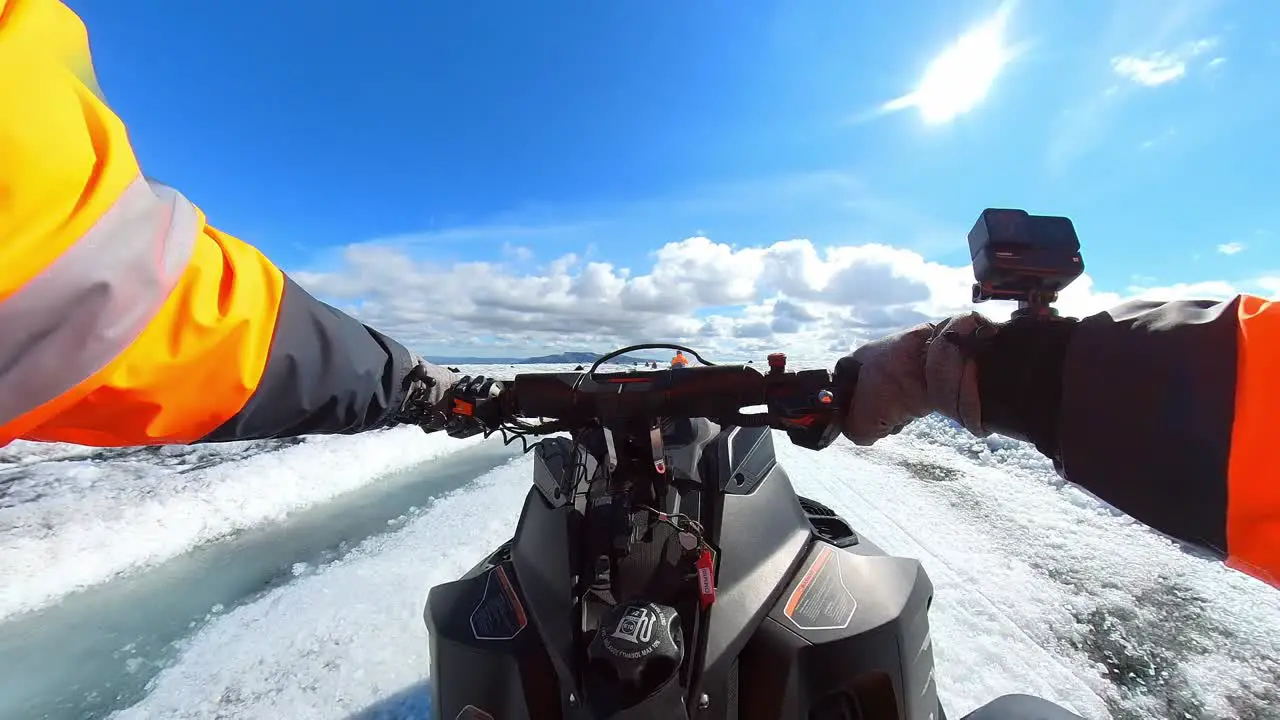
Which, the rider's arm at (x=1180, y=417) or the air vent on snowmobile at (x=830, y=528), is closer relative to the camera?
the rider's arm at (x=1180, y=417)

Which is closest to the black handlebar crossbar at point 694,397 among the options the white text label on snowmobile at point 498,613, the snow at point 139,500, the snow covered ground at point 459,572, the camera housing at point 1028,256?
the camera housing at point 1028,256

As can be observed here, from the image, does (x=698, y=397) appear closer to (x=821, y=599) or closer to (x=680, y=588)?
(x=680, y=588)

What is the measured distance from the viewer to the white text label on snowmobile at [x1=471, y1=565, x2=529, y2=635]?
1.46 meters

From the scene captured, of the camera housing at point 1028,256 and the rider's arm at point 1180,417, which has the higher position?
the camera housing at point 1028,256

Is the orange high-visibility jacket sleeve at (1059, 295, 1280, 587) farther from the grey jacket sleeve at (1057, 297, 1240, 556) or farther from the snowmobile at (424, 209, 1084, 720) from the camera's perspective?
the snowmobile at (424, 209, 1084, 720)

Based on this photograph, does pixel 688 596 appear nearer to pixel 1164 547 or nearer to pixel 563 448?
pixel 563 448

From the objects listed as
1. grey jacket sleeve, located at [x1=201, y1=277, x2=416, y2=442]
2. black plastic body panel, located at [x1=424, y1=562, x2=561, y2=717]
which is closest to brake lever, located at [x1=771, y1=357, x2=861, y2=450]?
black plastic body panel, located at [x1=424, y1=562, x2=561, y2=717]

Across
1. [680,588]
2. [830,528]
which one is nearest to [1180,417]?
[680,588]

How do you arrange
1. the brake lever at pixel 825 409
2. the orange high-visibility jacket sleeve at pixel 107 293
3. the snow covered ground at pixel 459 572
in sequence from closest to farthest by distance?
the orange high-visibility jacket sleeve at pixel 107 293 → the brake lever at pixel 825 409 → the snow covered ground at pixel 459 572

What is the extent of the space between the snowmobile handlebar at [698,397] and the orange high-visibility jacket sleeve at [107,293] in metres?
0.56

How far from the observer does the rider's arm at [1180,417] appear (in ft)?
2.35

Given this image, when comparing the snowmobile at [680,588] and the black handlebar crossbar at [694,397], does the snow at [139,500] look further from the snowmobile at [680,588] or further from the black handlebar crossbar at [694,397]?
the black handlebar crossbar at [694,397]

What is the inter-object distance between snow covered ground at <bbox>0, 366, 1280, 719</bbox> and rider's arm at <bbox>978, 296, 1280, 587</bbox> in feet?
6.18

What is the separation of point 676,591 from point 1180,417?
1.04 m
